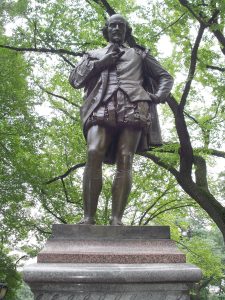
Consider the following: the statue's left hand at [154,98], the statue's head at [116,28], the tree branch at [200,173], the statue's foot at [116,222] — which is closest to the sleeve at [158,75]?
the statue's left hand at [154,98]

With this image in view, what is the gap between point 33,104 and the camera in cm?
1299

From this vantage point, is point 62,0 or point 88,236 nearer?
point 88,236

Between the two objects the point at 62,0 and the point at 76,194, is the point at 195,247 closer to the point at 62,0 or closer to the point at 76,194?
the point at 76,194

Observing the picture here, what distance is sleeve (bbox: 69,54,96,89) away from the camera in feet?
14.2

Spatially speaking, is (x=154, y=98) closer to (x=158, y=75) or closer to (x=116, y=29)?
(x=158, y=75)

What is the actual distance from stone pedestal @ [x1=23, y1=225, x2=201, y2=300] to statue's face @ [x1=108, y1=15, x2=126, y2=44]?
215 cm

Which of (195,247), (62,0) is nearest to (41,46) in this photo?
(62,0)

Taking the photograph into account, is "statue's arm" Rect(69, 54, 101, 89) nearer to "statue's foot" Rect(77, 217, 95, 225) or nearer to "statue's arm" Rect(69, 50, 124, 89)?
"statue's arm" Rect(69, 50, 124, 89)

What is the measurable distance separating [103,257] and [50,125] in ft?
33.8

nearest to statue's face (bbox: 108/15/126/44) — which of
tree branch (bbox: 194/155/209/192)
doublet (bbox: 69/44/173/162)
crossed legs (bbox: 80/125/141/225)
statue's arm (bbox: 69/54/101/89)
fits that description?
doublet (bbox: 69/44/173/162)

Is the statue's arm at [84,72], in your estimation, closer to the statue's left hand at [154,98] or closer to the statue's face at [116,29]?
the statue's face at [116,29]

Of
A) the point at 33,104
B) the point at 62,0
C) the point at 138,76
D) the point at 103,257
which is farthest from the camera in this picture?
the point at 33,104

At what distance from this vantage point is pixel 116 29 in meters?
4.52

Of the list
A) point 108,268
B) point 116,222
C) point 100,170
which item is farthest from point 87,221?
point 108,268
